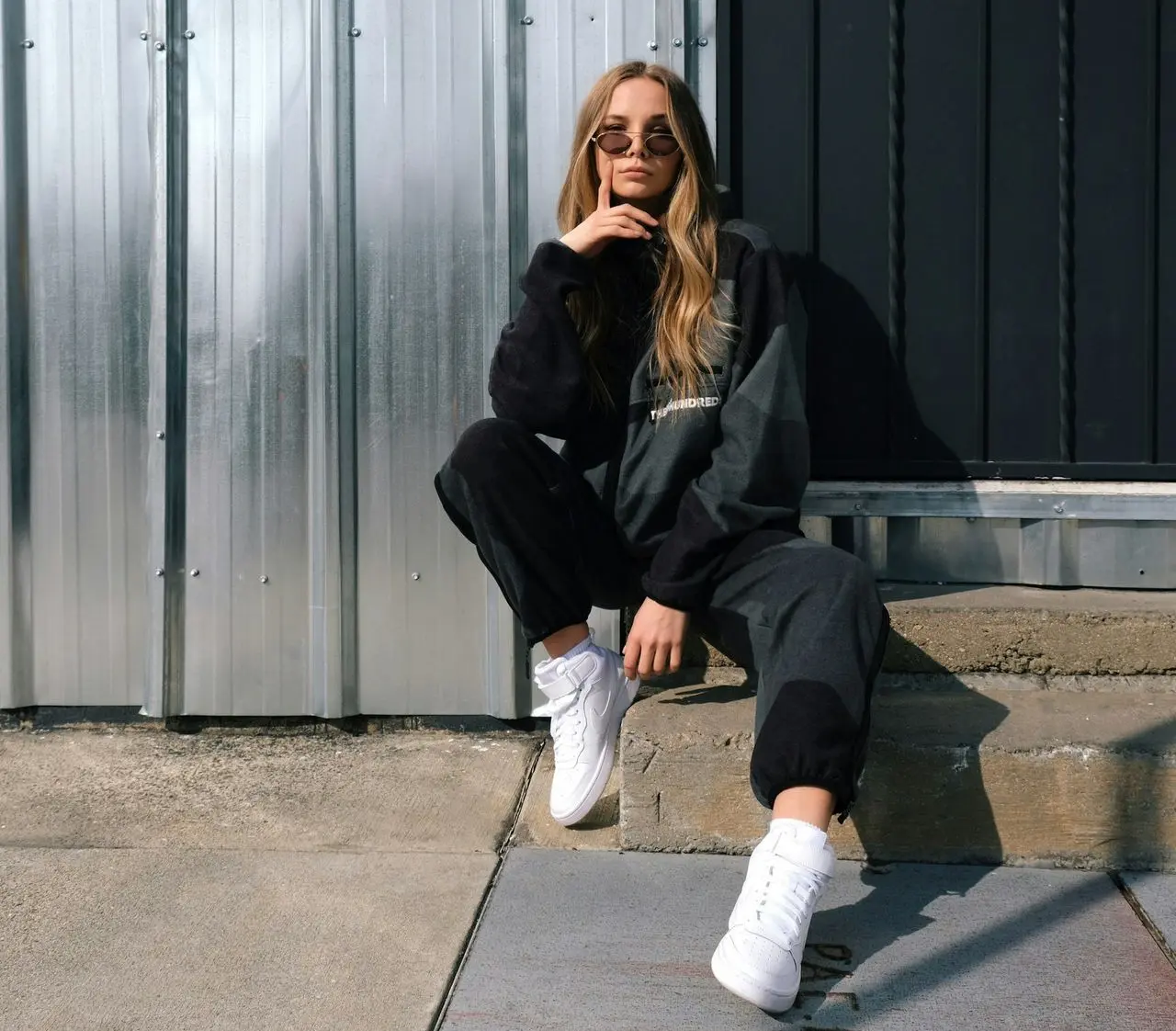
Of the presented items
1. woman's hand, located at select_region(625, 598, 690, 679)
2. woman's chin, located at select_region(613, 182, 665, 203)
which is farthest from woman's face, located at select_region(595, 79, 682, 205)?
woman's hand, located at select_region(625, 598, 690, 679)

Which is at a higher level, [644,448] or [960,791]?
[644,448]

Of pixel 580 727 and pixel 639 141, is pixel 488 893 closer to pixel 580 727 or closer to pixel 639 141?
pixel 580 727

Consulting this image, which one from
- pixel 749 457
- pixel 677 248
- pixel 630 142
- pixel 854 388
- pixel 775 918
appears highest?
pixel 630 142

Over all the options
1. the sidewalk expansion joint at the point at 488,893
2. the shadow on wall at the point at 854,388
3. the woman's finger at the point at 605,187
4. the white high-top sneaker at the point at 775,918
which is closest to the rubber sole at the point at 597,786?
the sidewalk expansion joint at the point at 488,893

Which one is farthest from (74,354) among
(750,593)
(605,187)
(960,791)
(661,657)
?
(960,791)

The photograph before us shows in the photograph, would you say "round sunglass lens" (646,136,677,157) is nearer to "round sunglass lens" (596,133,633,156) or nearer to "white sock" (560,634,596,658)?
"round sunglass lens" (596,133,633,156)

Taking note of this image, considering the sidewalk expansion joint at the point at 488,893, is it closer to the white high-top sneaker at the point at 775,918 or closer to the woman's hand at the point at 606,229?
the white high-top sneaker at the point at 775,918

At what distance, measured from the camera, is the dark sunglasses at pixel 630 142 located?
Result: 9.18 feet

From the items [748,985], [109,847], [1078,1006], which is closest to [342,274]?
[109,847]

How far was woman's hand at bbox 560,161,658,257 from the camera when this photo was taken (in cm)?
277

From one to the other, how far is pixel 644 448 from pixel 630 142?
686 millimetres

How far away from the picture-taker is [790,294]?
108 inches

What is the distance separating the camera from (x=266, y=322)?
338 cm

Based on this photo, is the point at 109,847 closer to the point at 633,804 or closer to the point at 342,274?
the point at 633,804
